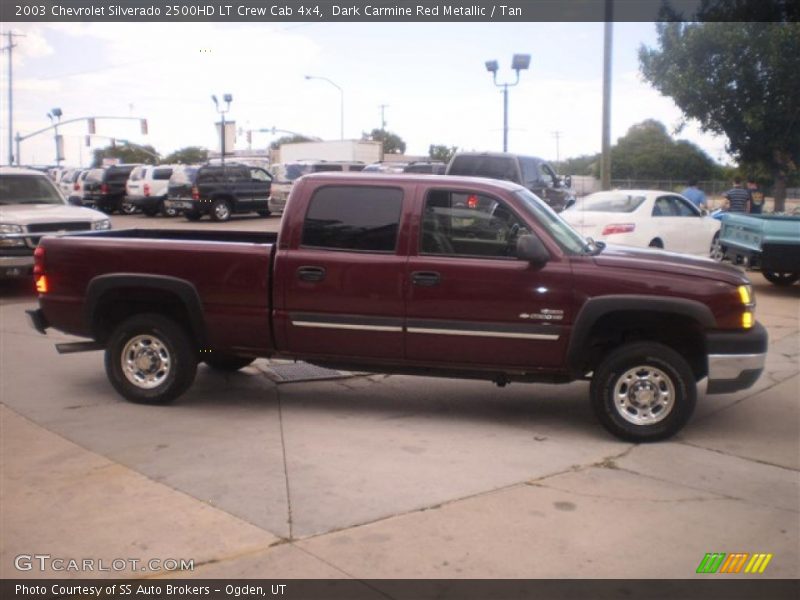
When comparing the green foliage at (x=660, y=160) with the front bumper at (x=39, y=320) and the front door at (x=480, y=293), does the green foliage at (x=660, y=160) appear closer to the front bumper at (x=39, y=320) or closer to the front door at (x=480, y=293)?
the front door at (x=480, y=293)

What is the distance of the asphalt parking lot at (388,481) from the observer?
A: 179 inches

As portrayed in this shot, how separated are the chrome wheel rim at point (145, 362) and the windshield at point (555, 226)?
3.18 metres

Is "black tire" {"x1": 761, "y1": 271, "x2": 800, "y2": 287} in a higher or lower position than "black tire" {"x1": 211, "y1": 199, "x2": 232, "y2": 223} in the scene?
lower

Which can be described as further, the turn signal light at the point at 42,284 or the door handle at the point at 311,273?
the turn signal light at the point at 42,284

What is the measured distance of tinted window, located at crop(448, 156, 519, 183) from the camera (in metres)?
20.7

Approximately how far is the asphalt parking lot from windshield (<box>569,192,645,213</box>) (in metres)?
6.53

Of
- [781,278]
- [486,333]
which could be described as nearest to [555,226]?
[486,333]

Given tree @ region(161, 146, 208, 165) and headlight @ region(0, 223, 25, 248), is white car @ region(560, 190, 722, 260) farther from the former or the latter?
tree @ region(161, 146, 208, 165)

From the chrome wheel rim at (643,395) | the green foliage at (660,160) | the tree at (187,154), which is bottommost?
the chrome wheel rim at (643,395)

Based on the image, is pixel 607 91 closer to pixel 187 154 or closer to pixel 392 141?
pixel 392 141

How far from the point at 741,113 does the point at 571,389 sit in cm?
1378

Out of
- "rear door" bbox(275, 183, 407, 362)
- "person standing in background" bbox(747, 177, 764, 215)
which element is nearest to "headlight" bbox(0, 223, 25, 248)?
"rear door" bbox(275, 183, 407, 362)

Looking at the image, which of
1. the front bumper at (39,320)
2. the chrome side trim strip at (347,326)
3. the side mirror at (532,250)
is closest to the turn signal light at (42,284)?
the front bumper at (39,320)
